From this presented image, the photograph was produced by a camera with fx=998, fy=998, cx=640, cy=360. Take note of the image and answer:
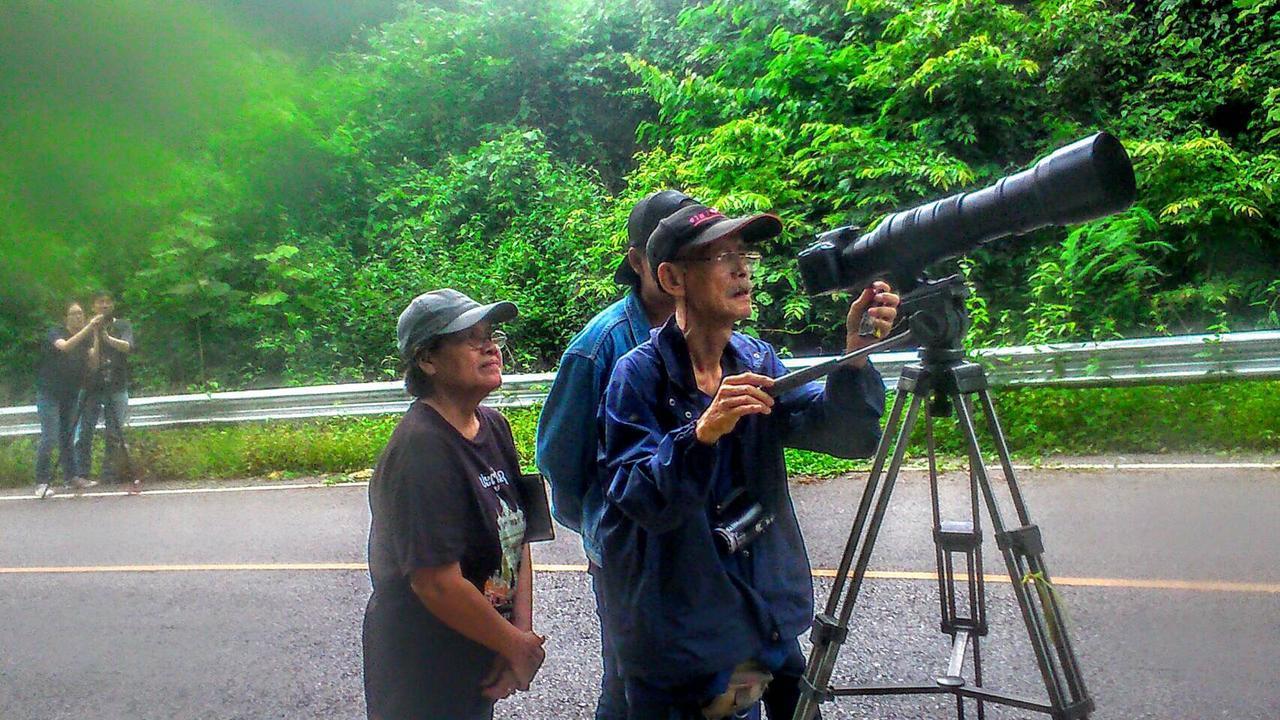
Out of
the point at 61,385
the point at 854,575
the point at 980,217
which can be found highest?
the point at 980,217

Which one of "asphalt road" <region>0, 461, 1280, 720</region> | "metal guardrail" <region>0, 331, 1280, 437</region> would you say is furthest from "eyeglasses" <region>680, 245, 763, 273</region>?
"metal guardrail" <region>0, 331, 1280, 437</region>

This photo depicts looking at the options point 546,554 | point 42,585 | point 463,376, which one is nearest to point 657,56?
point 546,554

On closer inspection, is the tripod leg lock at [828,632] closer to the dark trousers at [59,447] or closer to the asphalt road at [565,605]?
the asphalt road at [565,605]

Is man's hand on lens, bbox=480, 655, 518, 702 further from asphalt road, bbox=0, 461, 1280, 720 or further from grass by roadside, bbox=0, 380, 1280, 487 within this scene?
grass by roadside, bbox=0, 380, 1280, 487

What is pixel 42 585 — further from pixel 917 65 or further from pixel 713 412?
→ pixel 917 65

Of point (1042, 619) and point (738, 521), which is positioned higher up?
point (738, 521)

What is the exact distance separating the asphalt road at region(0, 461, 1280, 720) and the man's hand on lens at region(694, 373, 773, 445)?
1.83m

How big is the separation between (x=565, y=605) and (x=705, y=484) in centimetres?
263

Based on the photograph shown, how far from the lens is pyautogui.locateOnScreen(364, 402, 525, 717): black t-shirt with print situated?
1698 millimetres

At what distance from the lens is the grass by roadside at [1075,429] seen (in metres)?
4.80

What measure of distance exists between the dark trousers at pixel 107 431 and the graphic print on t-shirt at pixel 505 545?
3.58 ft

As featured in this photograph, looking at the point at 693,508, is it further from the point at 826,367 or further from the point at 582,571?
the point at 582,571

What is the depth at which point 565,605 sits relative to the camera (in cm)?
392

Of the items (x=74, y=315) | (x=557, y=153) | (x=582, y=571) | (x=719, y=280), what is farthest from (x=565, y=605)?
(x=557, y=153)
